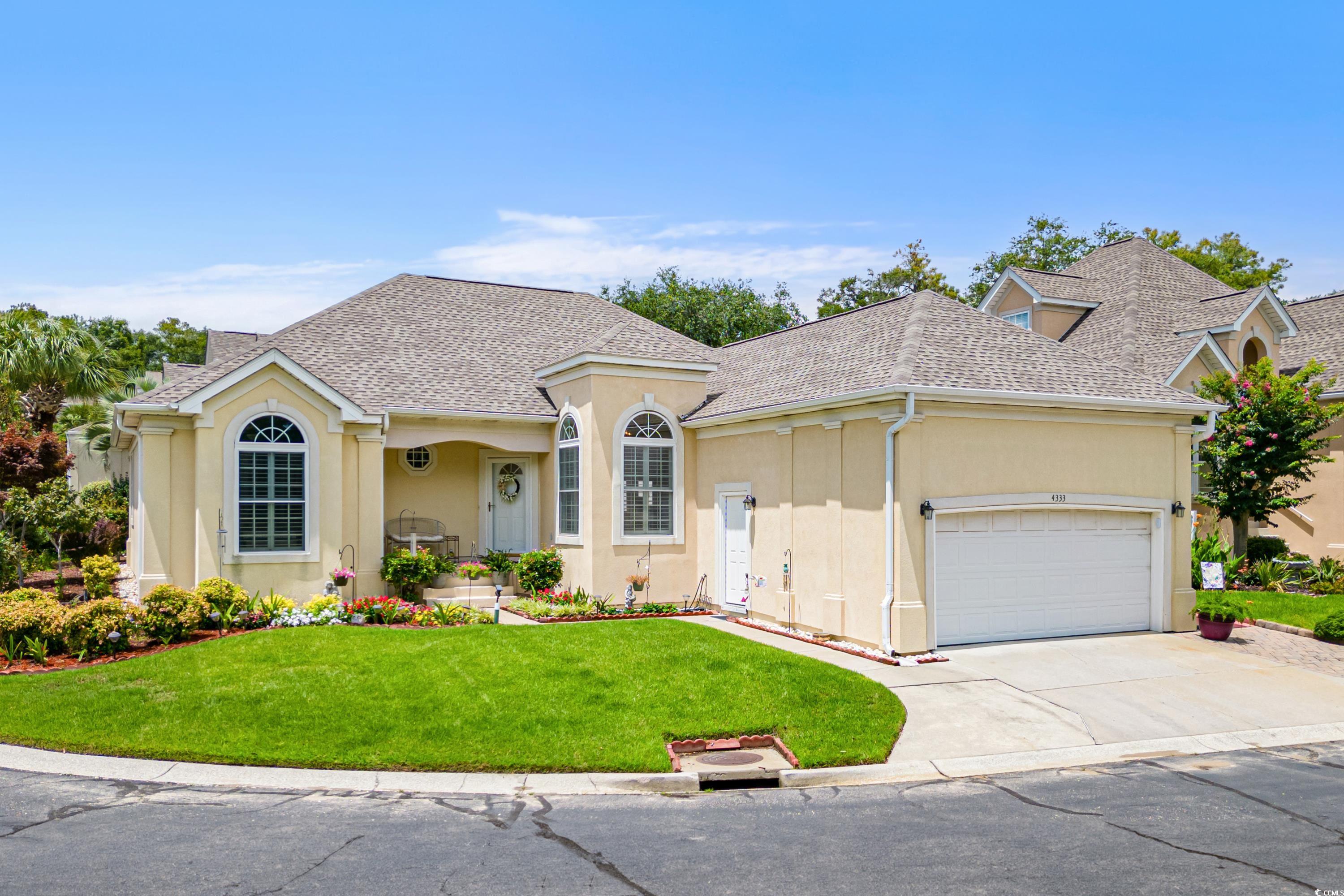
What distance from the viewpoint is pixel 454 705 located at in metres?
11.0

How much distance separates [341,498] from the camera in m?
17.6

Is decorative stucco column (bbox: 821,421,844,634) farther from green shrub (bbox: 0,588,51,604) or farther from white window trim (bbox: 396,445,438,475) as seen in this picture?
green shrub (bbox: 0,588,51,604)

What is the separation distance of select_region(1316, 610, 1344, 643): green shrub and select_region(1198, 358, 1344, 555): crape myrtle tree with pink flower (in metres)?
4.40

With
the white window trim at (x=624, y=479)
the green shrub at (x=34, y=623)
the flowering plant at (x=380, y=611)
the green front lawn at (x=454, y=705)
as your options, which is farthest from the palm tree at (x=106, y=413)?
the green front lawn at (x=454, y=705)

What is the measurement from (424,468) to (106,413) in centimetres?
1944

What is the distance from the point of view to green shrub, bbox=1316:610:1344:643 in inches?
619

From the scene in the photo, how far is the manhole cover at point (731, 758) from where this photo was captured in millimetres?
9891

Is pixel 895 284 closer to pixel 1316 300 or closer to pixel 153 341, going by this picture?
pixel 1316 300

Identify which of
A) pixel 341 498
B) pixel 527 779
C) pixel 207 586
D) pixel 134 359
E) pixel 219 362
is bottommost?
pixel 527 779

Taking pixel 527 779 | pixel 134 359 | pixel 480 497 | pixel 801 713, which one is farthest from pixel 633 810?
pixel 134 359

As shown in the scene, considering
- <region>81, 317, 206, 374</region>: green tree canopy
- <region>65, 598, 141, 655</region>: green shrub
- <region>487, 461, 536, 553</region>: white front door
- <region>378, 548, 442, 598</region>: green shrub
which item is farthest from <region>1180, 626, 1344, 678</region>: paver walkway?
<region>81, 317, 206, 374</region>: green tree canopy

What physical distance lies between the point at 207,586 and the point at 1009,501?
12.5 meters

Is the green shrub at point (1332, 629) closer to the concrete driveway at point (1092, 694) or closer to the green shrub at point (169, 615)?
the concrete driveway at point (1092, 694)

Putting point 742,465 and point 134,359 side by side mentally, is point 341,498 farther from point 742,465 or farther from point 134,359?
point 134,359
